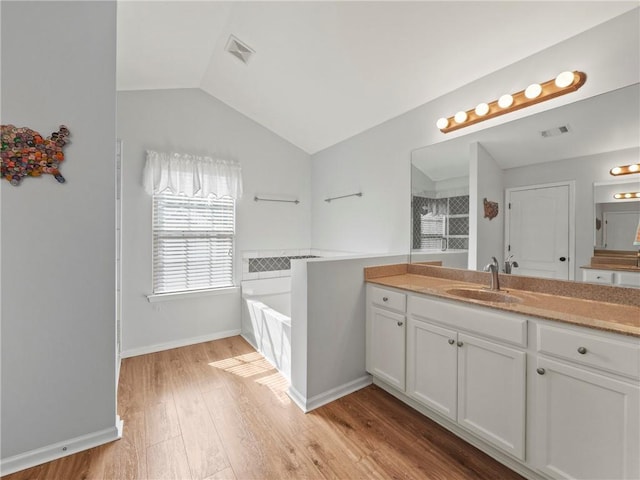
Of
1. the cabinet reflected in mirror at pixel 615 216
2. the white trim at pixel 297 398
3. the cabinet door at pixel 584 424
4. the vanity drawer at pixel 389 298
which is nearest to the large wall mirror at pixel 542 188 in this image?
the cabinet reflected in mirror at pixel 615 216

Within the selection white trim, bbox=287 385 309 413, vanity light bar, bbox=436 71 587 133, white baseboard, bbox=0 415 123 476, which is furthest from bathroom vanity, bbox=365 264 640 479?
white baseboard, bbox=0 415 123 476

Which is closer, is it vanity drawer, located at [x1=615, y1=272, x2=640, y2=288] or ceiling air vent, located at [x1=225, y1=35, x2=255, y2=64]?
vanity drawer, located at [x1=615, y1=272, x2=640, y2=288]

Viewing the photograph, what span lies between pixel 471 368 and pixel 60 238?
2.35m

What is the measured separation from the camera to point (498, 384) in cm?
146

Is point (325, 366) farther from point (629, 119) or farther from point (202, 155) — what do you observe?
point (202, 155)

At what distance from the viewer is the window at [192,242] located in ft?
9.92

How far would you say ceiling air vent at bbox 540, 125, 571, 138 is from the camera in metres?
1.69

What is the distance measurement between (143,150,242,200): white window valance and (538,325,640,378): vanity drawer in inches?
118

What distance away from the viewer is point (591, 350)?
1.17 meters

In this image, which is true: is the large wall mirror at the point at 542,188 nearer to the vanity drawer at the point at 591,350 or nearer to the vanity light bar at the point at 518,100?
the vanity light bar at the point at 518,100

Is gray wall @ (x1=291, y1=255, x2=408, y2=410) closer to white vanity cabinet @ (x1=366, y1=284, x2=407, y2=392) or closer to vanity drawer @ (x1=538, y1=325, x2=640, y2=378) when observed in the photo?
white vanity cabinet @ (x1=366, y1=284, x2=407, y2=392)

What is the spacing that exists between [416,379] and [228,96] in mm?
3284

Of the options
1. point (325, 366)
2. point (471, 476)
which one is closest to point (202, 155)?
point (325, 366)

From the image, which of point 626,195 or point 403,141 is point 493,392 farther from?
point 403,141
